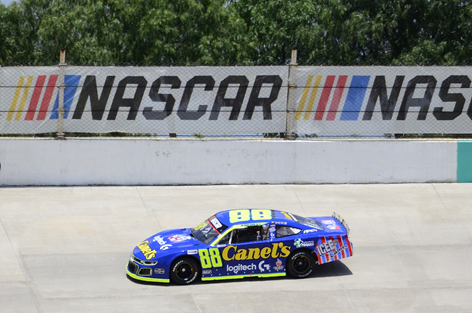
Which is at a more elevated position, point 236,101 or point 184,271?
point 236,101

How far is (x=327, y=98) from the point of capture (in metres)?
14.2

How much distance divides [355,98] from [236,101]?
255 centimetres

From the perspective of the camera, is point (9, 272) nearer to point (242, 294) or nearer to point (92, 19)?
point (242, 294)

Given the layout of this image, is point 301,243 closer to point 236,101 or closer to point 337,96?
point 236,101

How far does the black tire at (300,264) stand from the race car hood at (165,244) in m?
1.41

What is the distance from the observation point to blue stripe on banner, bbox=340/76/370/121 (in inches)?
560

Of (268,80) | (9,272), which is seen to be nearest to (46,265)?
(9,272)

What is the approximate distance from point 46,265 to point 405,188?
25.4 ft

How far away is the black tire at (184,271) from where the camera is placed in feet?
31.9

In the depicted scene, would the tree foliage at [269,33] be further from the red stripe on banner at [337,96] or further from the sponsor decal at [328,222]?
the sponsor decal at [328,222]

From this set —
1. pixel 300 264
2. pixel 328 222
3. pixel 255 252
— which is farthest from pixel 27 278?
pixel 328 222

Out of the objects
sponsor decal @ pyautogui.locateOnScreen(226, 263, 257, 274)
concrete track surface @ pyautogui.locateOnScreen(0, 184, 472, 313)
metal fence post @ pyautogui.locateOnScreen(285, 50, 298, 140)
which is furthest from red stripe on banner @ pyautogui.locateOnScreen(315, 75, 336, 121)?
sponsor decal @ pyautogui.locateOnScreen(226, 263, 257, 274)

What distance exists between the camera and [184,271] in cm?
977

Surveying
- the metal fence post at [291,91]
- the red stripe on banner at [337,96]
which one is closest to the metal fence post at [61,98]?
the metal fence post at [291,91]
